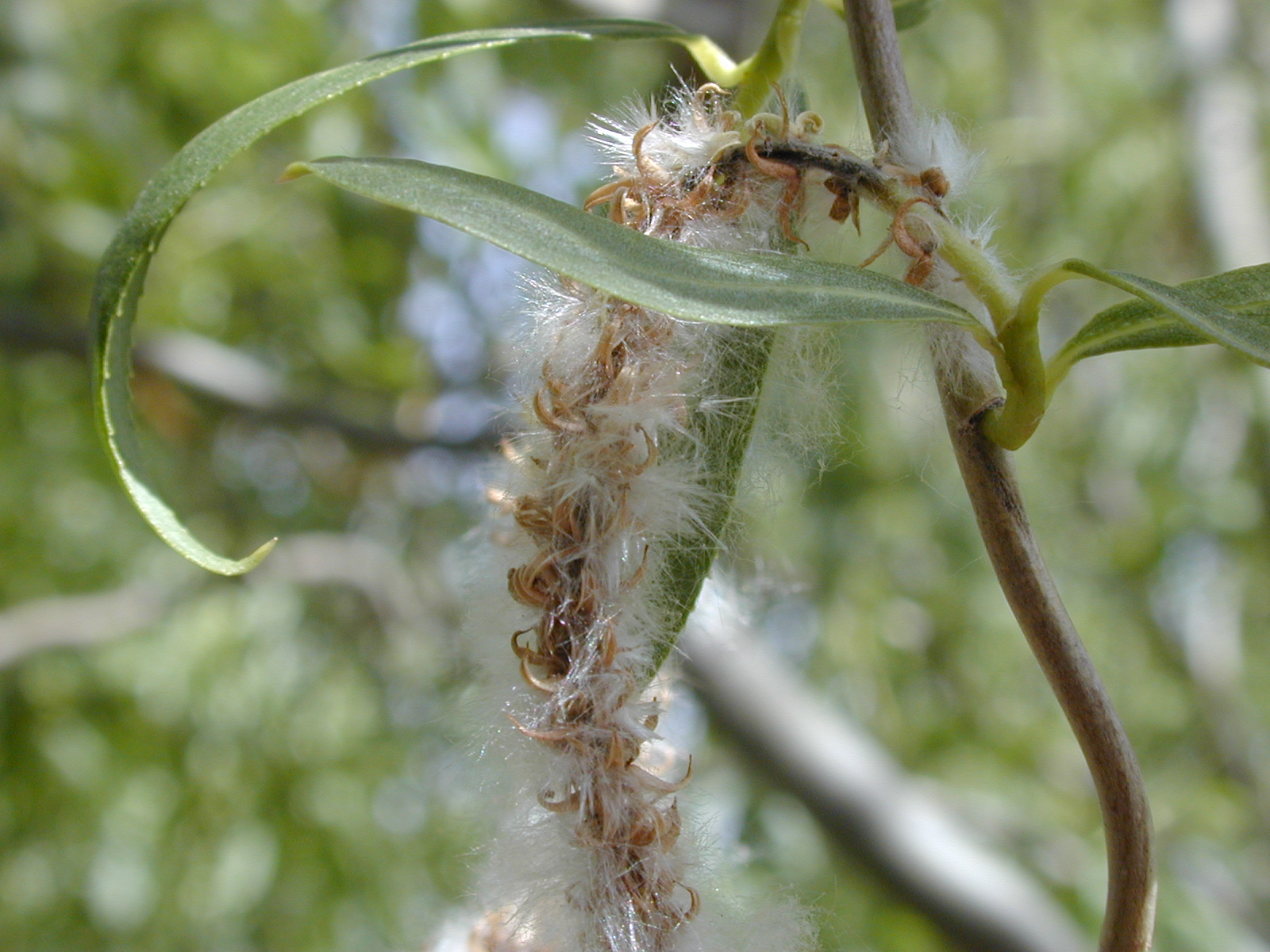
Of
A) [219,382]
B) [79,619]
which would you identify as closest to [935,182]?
[219,382]

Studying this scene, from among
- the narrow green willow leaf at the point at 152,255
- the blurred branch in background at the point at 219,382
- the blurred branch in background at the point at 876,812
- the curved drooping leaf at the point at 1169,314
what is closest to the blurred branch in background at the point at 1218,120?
the blurred branch in background at the point at 876,812

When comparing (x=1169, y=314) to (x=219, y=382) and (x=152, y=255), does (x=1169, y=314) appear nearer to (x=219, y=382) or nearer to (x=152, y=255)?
(x=152, y=255)

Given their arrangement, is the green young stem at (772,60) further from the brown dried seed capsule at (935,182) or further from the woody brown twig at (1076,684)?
the woody brown twig at (1076,684)

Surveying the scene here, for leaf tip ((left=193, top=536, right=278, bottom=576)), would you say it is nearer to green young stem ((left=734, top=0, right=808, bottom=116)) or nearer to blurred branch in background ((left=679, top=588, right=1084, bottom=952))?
green young stem ((left=734, top=0, right=808, bottom=116))

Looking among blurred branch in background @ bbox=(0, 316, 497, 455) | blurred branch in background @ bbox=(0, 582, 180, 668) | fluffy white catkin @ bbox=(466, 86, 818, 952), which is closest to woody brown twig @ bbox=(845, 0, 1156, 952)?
fluffy white catkin @ bbox=(466, 86, 818, 952)

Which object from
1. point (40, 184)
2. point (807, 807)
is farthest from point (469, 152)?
point (807, 807)

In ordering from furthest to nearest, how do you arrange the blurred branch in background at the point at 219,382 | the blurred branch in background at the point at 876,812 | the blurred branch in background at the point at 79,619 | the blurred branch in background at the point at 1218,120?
the blurred branch in background at the point at 1218,120 < the blurred branch in background at the point at 219,382 < the blurred branch in background at the point at 79,619 < the blurred branch in background at the point at 876,812

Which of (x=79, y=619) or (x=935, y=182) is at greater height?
(x=935, y=182)
